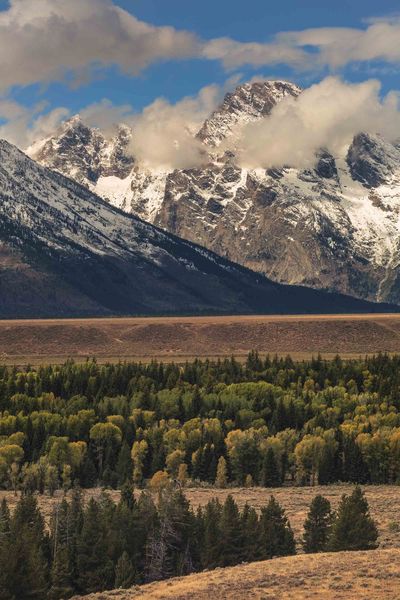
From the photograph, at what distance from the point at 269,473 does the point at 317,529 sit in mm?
46668

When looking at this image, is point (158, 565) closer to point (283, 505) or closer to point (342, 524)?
point (342, 524)

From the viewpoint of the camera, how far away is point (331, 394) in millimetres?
187125

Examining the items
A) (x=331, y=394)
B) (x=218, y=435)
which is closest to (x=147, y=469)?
(x=218, y=435)

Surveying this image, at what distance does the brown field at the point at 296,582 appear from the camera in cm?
6047

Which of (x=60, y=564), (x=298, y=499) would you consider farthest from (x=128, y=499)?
(x=298, y=499)

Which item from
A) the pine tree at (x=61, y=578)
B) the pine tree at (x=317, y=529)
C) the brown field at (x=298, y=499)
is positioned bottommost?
the pine tree at (x=61, y=578)

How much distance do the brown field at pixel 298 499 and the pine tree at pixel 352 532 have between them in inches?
287

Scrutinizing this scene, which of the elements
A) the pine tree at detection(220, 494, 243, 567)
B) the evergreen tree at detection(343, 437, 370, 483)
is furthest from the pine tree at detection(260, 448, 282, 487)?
the pine tree at detection(220, 494, 243, 567)

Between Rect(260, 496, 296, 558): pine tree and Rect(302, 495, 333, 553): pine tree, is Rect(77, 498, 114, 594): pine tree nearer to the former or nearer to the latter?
Rect(260, 496, 296, 558): pine tree

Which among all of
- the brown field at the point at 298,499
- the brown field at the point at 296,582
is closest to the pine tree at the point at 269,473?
the brown field at the point at 298,499

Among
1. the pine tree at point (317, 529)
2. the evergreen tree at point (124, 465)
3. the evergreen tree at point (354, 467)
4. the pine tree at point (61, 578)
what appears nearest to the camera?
the pine tree at point (61, 578)

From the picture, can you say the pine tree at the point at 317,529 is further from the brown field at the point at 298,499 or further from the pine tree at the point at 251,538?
the brown field at the point at 298,499

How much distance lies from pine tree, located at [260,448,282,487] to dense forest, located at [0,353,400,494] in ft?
0.41

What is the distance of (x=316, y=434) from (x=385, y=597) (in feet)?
290
